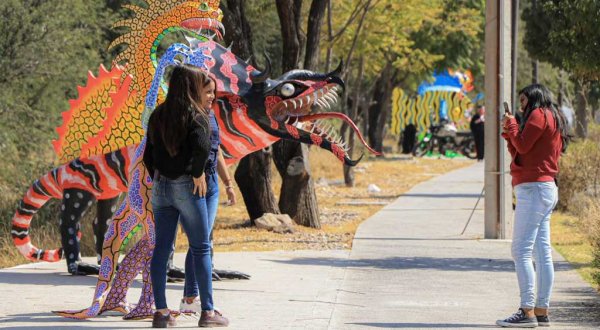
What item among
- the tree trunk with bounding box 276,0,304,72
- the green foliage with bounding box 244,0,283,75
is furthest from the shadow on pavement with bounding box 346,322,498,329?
the green foliage with bounding box 244,0,283,75

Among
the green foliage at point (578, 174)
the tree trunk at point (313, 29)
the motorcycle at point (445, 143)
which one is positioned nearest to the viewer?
the tree trunk at point (313, 29)

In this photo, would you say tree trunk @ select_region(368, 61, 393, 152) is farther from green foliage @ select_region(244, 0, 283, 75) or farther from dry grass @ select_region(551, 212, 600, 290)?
dry grass @ select_region(551, 212, 600, 290)

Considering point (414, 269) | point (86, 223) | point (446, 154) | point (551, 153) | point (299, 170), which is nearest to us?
point (551, 153)

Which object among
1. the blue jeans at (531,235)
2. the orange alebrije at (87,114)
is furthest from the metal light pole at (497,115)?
the blue jeans at (531,235)

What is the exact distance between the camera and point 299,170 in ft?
55.7

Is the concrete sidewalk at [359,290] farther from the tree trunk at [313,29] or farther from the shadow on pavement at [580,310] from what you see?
the tree trunk at [313,29]

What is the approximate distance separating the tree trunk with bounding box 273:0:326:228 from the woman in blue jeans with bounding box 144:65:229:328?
338 inches

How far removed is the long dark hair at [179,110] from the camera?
26.1 feet

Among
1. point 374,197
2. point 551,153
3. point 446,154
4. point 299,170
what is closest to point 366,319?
point 551,153

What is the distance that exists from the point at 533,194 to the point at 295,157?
8384mm

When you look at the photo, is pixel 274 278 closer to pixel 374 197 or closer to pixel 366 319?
pixel 366 319

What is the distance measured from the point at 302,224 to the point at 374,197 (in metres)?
7.52

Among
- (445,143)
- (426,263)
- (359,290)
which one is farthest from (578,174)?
(445,143)

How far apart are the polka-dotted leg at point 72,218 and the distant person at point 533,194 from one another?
4654 millimetres
